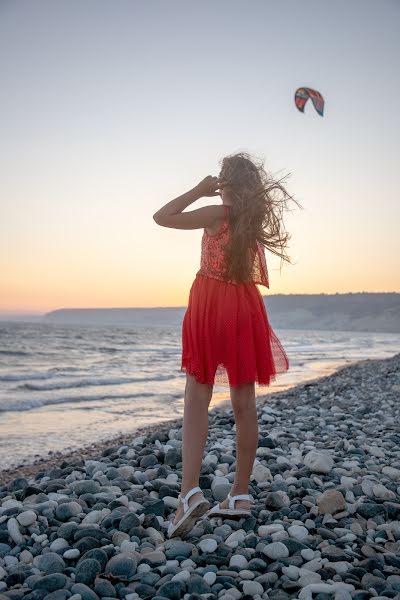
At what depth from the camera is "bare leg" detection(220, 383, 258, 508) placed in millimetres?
3002

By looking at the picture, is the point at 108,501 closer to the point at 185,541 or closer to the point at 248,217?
the point at 185,541

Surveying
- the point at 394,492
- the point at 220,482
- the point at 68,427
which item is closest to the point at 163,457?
the point at 220,482

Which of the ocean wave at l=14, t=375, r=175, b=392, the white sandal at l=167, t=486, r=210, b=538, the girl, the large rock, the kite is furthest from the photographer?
the ocean wave at l=14, t=375, r=175, b=392

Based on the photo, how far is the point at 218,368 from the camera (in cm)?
306

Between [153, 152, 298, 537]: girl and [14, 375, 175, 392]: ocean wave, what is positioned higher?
[153, 152, 298, 537]: girl

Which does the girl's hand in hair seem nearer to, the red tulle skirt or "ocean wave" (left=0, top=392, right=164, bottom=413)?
the red tulle skirt

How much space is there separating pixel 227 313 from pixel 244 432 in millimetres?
689

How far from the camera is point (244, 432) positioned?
3.04 meters

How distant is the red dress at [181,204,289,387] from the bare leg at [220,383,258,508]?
0.26 feet

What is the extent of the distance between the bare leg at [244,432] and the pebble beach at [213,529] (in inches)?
7.2

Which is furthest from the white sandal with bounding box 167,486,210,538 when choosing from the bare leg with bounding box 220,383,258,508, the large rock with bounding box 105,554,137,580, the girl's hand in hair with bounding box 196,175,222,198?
the girl's hand in hair with bounding box 196,175,222,198

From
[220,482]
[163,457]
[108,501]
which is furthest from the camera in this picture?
[163,457]

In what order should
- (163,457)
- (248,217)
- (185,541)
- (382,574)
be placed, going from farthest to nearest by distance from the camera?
1. (163,457)
2. (248,217)
3. (185,541)
4. (382,574)

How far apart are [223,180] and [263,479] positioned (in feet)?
6.65
